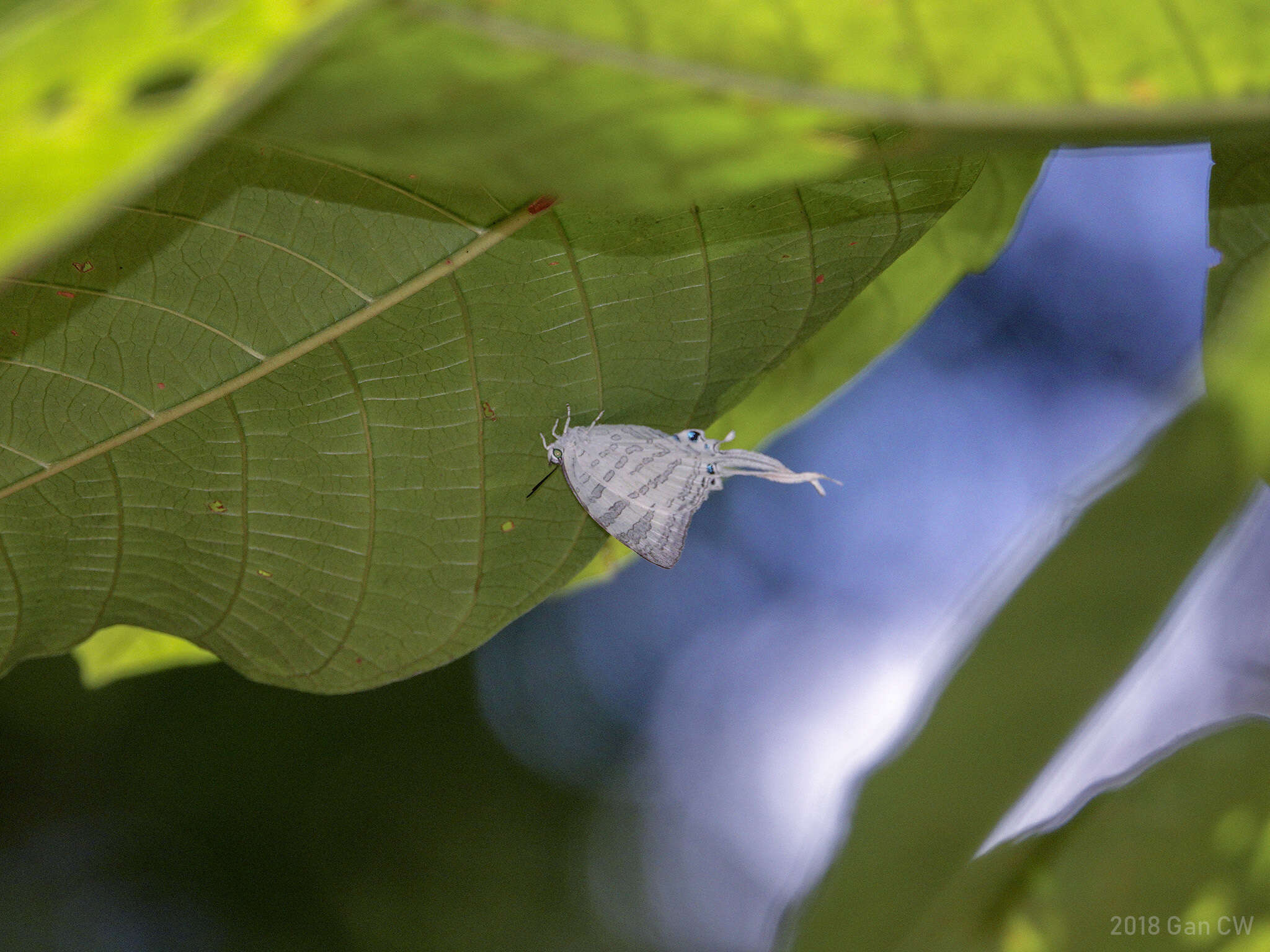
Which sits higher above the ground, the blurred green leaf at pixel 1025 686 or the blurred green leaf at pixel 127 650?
the blurred green leaf at pixel 1025 686

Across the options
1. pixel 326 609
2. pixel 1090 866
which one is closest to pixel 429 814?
pixel 326 609

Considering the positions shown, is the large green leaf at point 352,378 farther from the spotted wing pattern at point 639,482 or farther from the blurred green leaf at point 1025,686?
the blurred green leaf at point 1025,686

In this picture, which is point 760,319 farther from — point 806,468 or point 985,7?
point 806,468

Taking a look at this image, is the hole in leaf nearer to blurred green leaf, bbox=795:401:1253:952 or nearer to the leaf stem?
blurred green leaf, bbox=795:401:1253:952

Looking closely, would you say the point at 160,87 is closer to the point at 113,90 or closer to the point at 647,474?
the point at 113,90

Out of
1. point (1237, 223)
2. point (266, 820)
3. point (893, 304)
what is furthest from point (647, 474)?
point (266, 820)

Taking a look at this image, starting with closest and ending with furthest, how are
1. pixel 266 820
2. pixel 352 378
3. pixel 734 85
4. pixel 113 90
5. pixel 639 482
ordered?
pixel 113 90 → pixel 734 85 → pixel 352 378 → pixel 639 482 → pixel 266 820

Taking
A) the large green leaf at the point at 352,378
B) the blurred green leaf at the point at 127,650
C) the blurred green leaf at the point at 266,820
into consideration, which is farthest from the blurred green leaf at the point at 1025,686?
the blurred green leaf at the point at 266,820

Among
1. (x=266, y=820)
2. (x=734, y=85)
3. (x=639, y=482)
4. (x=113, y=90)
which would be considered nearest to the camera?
(x=113, y=90)
